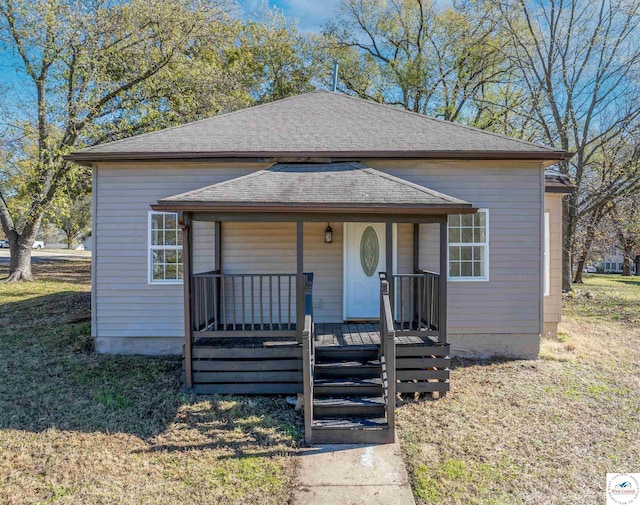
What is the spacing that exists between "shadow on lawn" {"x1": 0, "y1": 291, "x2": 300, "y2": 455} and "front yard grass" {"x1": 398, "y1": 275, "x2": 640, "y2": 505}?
1615 millimetres

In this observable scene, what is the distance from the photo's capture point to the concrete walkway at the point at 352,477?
3334 millimetres

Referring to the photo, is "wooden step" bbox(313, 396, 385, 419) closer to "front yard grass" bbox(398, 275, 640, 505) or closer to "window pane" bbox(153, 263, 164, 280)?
"front yard grass" bbox(398, 275, 640, 505)

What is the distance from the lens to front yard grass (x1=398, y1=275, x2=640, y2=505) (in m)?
3.47

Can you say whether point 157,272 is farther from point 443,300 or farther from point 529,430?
point 529,430

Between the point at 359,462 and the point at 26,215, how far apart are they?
15807 mm

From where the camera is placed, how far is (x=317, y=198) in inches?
210

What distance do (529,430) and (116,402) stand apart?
203 inches

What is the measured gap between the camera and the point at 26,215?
47.1ft

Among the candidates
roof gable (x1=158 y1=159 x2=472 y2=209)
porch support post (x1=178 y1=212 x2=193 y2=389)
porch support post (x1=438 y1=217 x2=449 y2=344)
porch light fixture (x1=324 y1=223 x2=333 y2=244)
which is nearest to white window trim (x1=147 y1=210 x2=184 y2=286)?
roof gable (x1=158 y1=159 x2=472 y2=209)

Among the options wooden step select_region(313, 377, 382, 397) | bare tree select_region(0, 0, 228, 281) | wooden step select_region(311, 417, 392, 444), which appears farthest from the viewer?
bare tree select_region(0, 0, 228, 281)

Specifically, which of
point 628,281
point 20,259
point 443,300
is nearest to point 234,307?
point 443,300

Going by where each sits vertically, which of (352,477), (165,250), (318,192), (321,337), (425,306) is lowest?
(352,477)

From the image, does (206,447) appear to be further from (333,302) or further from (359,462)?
(333,302)

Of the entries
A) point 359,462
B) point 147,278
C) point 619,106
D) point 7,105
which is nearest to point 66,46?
point 7,105
